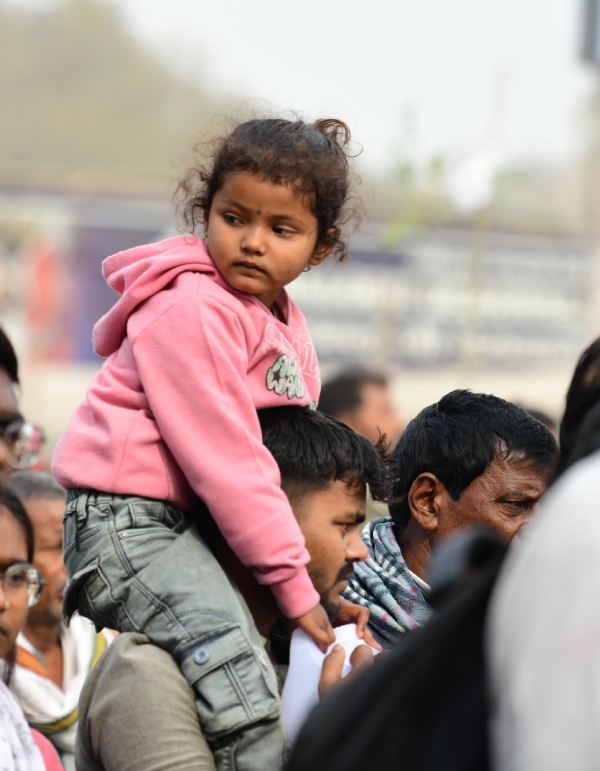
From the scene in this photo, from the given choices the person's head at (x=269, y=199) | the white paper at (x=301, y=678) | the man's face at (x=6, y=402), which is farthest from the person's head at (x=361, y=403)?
the white paper at (x=301, y=678)

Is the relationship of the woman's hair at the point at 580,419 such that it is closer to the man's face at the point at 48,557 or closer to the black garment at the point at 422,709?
the black garment at the point at 422,709

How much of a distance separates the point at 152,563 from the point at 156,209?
1450 cm

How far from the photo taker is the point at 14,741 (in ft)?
7.92

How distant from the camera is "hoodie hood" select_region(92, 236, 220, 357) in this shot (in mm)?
2199

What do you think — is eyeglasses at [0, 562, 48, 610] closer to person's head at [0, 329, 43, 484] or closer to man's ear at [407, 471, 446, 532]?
person's head at [0, 329, 43, 484]

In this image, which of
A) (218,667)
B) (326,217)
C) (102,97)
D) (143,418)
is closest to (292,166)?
(326,217)

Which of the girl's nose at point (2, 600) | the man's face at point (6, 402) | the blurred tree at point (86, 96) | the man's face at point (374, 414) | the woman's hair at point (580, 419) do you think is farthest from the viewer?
the blurred tree at point (86, 96)

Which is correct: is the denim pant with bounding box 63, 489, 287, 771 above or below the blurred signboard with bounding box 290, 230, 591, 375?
above

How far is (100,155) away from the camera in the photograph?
91.6 feet

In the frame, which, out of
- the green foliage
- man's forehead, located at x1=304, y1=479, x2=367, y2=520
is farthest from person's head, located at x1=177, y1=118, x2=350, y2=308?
the green foliage

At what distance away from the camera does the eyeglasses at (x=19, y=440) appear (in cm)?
379

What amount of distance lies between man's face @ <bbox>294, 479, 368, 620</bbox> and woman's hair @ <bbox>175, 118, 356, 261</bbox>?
60cm

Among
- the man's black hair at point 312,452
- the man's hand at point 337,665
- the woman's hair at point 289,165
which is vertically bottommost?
the man's hand at point 337,665

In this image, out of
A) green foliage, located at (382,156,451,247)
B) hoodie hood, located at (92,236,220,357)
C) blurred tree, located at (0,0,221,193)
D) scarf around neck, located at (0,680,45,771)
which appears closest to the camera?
Answer: hoodie hood, located at (92,236,220,357)
